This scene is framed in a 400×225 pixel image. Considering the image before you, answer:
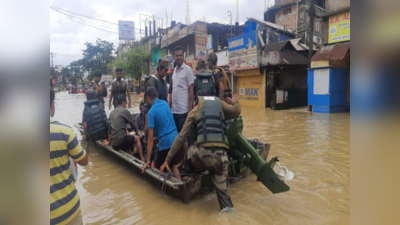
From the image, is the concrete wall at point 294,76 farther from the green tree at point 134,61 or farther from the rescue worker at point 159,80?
the green tree at point 134,61

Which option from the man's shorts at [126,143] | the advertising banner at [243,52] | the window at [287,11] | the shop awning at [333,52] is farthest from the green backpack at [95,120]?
the window at [287,11]

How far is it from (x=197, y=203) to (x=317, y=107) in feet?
36.4

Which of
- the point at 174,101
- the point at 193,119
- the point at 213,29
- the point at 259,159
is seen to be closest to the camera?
the point at 193,119

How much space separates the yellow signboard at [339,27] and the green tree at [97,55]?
4455cm

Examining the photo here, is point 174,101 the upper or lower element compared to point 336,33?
lower

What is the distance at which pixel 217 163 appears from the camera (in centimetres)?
301

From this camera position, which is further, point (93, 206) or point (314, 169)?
point (314, 169)

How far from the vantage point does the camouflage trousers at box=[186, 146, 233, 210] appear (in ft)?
9.89

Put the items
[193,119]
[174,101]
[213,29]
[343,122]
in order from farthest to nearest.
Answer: [213,29] < [343,122] < [174,101] < [193,119]

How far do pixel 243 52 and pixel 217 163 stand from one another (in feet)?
44.8

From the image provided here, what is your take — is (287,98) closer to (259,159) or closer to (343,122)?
(343,122)

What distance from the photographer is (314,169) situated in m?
4.71

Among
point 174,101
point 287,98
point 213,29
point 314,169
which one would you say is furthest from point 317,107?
point 213,29

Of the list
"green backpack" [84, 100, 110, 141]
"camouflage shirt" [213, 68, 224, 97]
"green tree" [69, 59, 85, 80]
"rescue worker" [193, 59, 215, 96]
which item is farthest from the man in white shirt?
"green tree" [69, 59, 85, 80]
